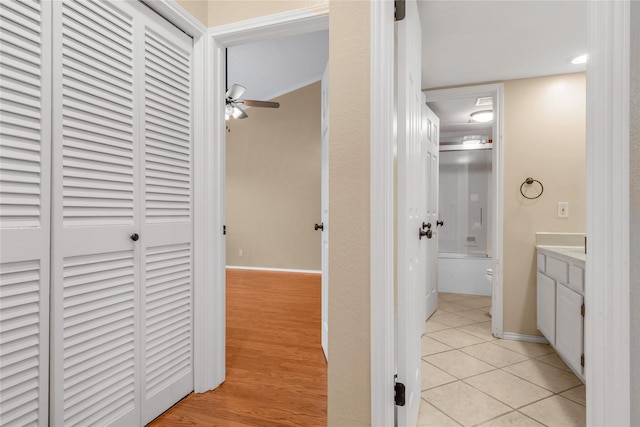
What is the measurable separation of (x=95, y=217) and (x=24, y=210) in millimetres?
256

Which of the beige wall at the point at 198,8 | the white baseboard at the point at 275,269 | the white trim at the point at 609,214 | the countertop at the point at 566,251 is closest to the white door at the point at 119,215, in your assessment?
the beige wall at the point at 198,8

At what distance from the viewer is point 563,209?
272 cm

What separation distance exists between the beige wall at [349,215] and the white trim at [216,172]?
0.69 meters

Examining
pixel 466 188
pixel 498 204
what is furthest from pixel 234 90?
pixel 466 188

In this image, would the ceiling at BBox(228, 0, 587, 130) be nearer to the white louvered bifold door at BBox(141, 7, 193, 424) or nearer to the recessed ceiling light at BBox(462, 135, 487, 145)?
the recessed ceiling light at BBox(462, 135, 487, 145)

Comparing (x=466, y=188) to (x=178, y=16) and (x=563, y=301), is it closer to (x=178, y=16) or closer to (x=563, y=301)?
(x=563, y=301)

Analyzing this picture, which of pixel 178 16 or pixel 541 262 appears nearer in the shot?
pixel 178 16

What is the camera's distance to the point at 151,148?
1.59 m

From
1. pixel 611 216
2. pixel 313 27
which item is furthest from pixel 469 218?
Result: pixel 611 216

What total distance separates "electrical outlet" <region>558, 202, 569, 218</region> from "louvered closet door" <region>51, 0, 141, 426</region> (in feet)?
10.3

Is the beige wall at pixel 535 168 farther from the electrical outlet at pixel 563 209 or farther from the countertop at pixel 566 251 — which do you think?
the countertop at pixel 566 251

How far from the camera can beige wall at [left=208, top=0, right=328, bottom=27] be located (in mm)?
1696

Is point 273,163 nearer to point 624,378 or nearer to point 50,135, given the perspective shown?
point 50,135

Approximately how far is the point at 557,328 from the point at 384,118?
7.14ft
